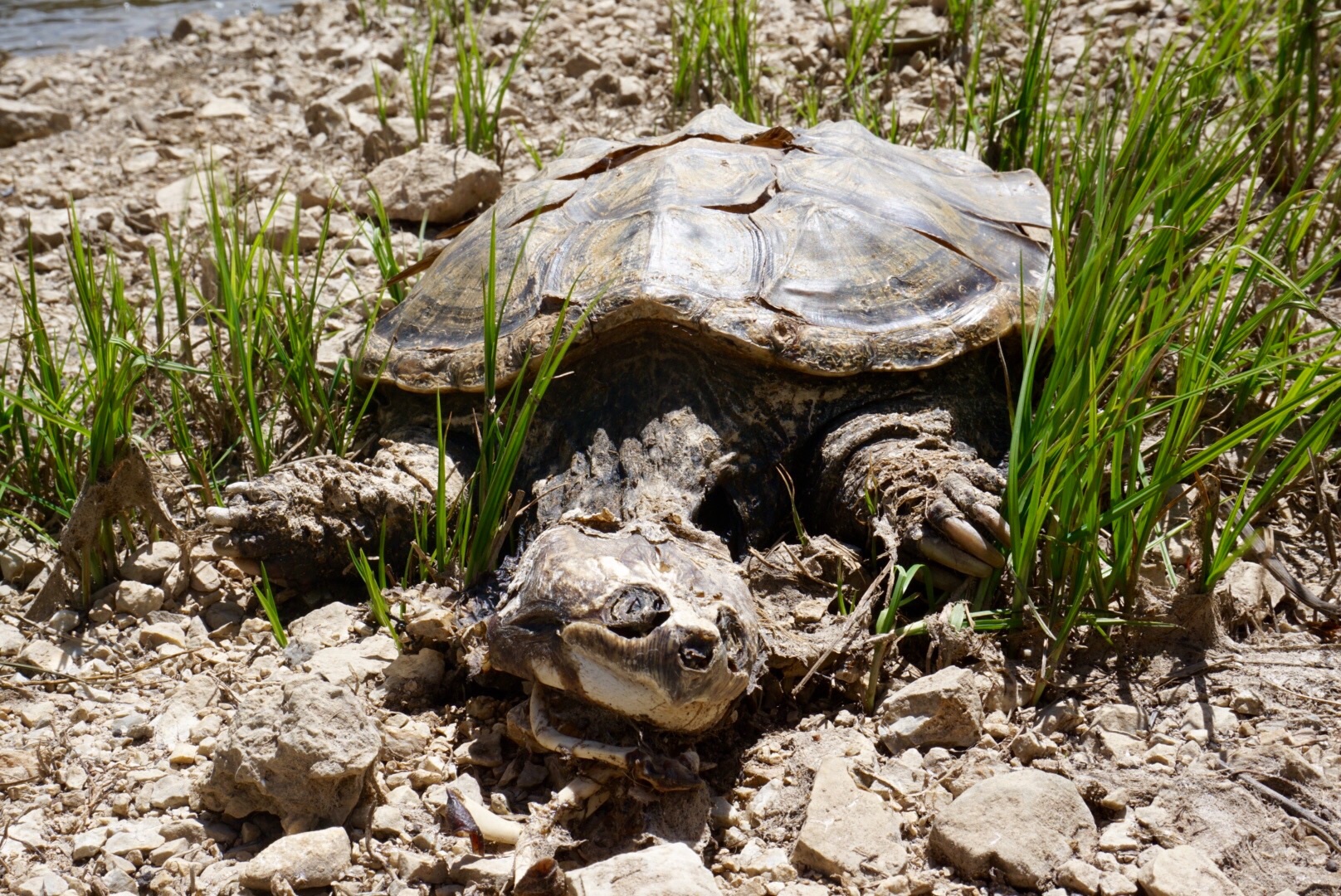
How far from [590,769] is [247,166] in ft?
11.8

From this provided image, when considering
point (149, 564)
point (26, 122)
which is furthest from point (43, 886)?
point (26, 122)

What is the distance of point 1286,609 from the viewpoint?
7.18 ft

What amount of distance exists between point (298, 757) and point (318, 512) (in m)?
0.92

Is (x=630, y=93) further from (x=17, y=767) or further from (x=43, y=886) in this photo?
(x=43, y=886)

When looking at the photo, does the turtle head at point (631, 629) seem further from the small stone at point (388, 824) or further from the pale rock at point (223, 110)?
the pale rock at point (223, 110)

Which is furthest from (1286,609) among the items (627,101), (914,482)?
(627,101)

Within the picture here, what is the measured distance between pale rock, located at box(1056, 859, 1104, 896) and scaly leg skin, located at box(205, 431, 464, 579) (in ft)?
4.85

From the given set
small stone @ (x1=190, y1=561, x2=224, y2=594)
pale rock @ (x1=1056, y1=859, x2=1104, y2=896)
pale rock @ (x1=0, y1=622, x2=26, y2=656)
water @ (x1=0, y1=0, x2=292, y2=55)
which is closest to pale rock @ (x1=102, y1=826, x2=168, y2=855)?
pale rock @ (x1=0, y1=622, x2=26, y2=656)

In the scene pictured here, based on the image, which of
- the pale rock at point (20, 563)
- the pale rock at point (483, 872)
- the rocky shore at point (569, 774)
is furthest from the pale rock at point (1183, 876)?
the pale rock at point (20, 563)

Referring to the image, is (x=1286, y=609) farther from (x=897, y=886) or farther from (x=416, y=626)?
(x=416, y=626)

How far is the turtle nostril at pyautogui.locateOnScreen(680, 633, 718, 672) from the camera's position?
1.73m

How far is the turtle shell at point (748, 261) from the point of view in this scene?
2.50 metres

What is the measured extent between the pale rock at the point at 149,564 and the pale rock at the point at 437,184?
174cm

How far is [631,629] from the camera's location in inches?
69.3
